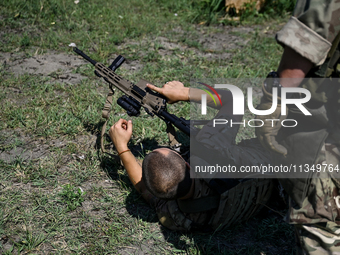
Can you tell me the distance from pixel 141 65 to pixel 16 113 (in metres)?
1.96

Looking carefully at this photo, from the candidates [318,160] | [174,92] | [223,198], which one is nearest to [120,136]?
[174,92]

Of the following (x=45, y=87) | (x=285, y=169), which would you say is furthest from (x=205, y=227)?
(x=45, y=87)

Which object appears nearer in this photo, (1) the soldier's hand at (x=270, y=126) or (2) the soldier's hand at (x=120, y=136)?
(1) the soldier's hand at (x=270, y=126)

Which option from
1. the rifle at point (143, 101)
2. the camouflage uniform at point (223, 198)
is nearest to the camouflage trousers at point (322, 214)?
the camouflage uniform at point (223, 198)

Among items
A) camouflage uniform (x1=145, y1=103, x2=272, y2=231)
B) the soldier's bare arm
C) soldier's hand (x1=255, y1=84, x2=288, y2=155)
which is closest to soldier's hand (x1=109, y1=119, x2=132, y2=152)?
the soldier's bare arm

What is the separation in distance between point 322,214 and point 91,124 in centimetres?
277

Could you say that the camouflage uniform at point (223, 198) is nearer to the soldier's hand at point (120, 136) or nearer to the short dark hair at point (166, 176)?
the short dark hair at point (166, 176)

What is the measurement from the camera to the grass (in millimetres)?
2936

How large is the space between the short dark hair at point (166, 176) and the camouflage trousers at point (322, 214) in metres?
0.89

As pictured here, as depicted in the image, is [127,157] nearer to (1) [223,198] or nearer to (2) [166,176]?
(2) [166,176]

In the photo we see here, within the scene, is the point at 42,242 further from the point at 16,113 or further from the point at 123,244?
the point at 16,113

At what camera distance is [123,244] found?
2875 millimetres

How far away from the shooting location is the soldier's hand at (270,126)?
193 cm

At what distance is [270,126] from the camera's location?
6.84ft
